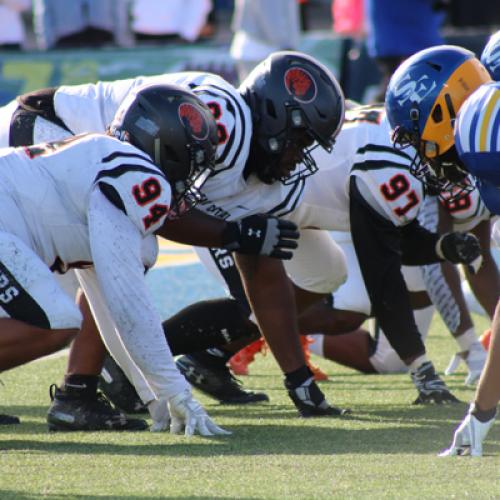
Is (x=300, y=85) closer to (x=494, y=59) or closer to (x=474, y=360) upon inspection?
(x=494, y=59)

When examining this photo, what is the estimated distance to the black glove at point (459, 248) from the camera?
5695mm

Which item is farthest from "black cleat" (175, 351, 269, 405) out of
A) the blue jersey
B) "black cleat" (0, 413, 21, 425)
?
the blue jersey

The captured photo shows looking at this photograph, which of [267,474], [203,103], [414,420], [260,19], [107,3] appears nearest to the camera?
[267,474]

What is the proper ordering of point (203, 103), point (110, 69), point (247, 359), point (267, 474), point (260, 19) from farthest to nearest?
point (110, 69) < point (260, 19) < point (247, 359) < point (203, 103) < point (267, 474)

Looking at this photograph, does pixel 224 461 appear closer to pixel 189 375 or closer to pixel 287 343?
pixel 287 343

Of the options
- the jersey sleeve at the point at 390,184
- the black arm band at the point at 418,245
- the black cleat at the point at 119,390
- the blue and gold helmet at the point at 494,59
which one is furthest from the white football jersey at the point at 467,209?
the black cleat at the point at 119,390

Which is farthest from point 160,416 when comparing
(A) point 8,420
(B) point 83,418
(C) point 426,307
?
(C) point 426,307

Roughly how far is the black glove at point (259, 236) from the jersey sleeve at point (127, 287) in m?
0.57

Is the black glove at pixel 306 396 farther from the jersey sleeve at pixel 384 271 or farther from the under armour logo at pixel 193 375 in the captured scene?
the under armour logo at pixel 193 375

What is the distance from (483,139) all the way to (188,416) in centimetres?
138

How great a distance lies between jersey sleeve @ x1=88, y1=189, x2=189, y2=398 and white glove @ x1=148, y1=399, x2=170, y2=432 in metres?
0.35

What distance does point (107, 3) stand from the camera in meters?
13.5

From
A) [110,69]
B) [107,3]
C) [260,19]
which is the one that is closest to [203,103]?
[260,19]

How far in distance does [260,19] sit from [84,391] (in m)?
7.08
